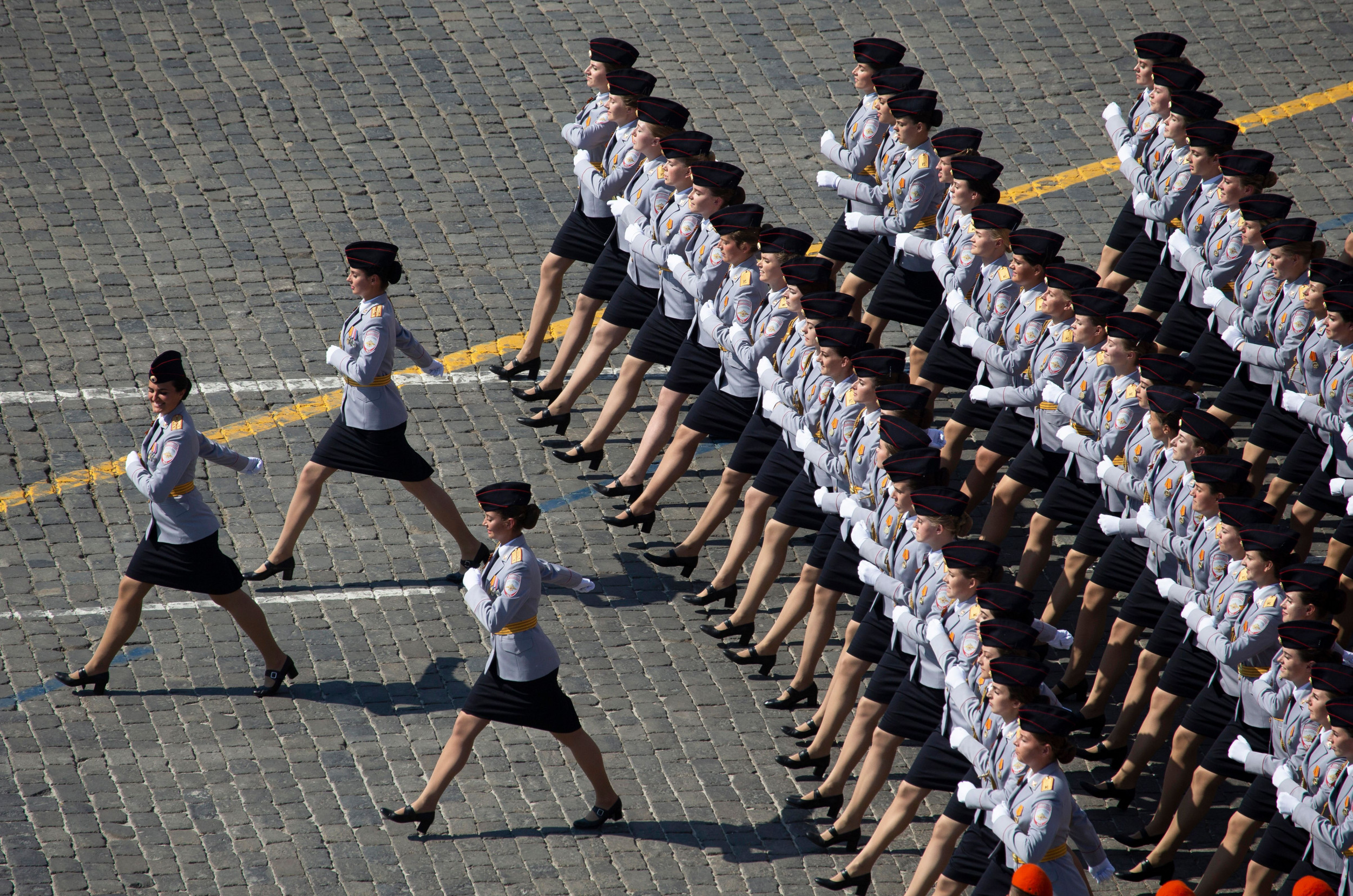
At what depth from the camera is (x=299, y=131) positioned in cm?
1462

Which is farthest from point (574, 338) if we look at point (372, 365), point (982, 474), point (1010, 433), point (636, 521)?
point (1010, 433)

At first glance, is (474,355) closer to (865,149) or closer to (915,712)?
(865,149)

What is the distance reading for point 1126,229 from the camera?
489 inches

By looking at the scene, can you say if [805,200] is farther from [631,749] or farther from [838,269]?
[631,749]

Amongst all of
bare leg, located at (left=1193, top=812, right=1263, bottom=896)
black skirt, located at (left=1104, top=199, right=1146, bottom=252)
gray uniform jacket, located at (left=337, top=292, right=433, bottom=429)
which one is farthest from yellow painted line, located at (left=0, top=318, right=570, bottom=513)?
bare leg, located at (left=1193, top=812, right=1263, bottom=896)

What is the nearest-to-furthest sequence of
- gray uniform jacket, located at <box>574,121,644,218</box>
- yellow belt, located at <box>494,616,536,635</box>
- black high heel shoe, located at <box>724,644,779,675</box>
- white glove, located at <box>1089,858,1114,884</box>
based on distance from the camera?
1. white glove, located at <box>1089,858,1114,884</box>
2. yellow belt, located at <box>494,616,536,635</box>
3. black high heel shoe, located at <box>724,644,779,675</box>
4. gray uniform jacket, located at <box>574,121,644,218</box>

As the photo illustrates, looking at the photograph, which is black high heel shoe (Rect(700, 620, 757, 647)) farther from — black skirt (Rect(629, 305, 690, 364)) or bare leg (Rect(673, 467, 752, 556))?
black skirt (Rect(629, 305, 690, 364))

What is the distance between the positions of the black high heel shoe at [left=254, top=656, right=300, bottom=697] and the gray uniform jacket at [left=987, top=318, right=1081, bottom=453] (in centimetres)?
413

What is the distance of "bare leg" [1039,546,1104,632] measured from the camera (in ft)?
33.2

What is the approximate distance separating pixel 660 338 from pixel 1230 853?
464 cm

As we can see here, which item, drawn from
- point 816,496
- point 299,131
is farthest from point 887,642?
point 299,131

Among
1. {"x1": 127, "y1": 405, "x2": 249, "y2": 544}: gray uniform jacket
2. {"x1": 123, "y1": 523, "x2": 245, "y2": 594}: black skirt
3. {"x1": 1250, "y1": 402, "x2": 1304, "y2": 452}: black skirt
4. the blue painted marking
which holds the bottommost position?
the blue painted marking

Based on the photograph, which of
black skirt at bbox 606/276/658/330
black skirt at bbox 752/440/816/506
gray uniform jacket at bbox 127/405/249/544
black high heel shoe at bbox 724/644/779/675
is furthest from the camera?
black skirt at bbox 606/276/658/330

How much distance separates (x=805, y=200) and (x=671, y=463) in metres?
4.08
